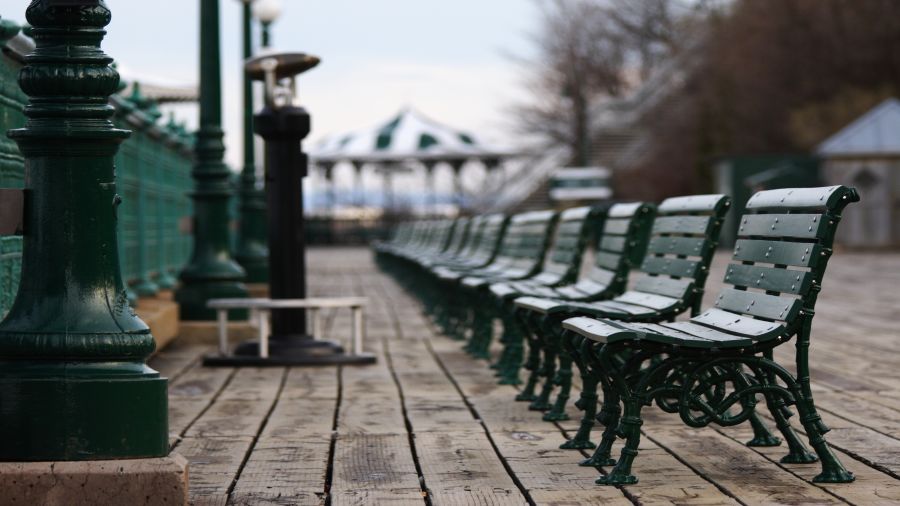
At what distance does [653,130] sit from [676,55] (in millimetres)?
4962

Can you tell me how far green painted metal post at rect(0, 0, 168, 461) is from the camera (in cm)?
445

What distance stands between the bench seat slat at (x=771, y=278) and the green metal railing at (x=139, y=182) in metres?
2.84

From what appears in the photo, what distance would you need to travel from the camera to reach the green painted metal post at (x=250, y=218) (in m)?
17.1

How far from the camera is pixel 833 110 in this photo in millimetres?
41344

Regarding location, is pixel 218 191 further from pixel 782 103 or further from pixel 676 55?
pixel 676 55

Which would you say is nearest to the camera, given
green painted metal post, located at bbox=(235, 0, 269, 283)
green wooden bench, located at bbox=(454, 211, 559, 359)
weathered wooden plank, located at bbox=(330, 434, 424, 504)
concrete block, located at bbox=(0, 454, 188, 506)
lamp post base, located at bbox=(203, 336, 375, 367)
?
concrete block, located at bbox=(0, 454, 188, 506)

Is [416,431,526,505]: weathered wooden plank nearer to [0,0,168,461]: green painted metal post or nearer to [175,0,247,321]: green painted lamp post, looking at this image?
[0,0,168,461]: green painted metal post

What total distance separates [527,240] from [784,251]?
5389 mm

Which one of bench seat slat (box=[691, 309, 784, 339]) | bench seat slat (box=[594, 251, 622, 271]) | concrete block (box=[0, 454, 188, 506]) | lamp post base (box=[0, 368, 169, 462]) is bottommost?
concrete block (box=[0, 454, 188, 506])

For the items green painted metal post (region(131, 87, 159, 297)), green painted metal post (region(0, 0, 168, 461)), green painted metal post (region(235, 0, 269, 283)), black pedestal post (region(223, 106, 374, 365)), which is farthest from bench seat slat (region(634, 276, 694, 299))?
green painted metal post (region(235, 0, 269, 283))

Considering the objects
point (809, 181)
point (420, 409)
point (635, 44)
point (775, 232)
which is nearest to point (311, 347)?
point (420, 409)

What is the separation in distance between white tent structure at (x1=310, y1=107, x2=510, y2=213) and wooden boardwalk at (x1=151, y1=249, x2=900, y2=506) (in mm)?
38048

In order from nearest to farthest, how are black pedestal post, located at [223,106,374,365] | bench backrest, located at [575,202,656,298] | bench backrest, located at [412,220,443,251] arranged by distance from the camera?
bench backrest, located at [575,202,656,298] < black pedestal post, located at [223,106,374,365] < bench backrest, located at [412,220,443,251]

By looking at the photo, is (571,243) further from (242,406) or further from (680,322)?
(680,322)
